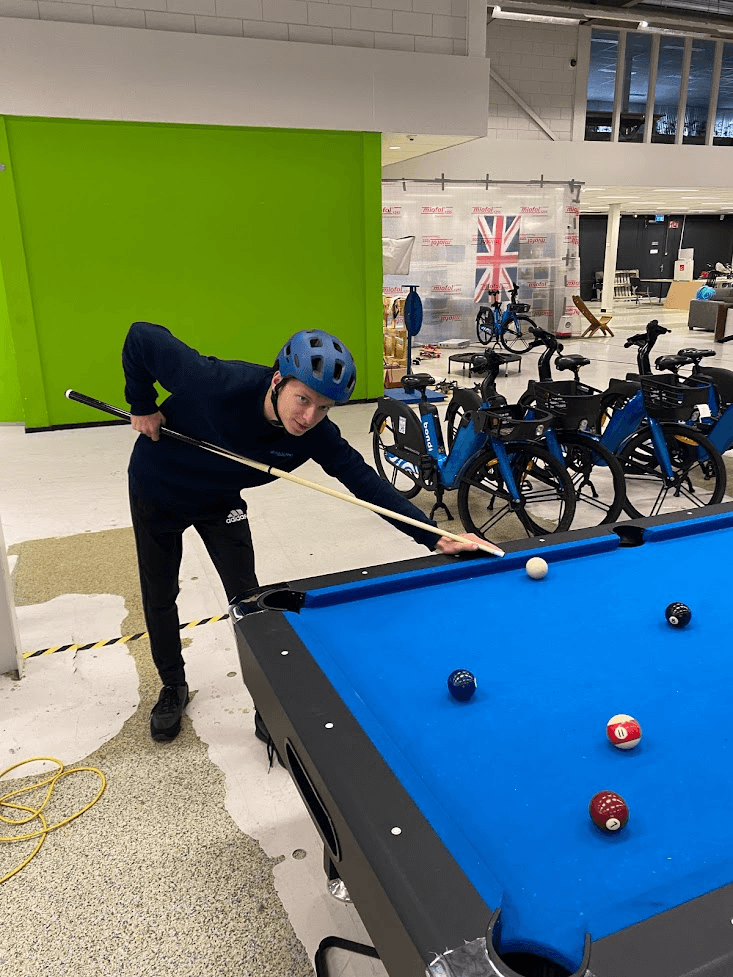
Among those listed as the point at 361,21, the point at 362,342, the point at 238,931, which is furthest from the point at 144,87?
the point at 238,931

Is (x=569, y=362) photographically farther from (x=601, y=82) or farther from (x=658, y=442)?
(x=601, y=82)

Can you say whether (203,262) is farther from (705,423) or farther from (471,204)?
(471,204)

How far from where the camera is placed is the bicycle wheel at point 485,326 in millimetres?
11773

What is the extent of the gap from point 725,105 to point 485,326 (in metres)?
9.32

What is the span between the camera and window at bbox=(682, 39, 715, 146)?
15453mm

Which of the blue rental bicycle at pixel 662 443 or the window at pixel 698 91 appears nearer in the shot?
the blue rental bicycle at pixel 662 443

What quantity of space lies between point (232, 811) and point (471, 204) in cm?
1161

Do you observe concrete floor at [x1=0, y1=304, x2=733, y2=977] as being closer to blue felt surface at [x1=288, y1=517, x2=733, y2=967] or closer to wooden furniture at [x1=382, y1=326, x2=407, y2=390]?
blue felt surface at [x1=288, y1=517, x2=733, y2=967]

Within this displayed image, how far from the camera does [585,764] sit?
4.17ft

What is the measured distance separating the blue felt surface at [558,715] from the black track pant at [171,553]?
0.69 m

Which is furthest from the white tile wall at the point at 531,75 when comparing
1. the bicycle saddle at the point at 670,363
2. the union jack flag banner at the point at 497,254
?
the bicycle saddle at the point at 670,363

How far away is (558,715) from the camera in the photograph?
4.60ft

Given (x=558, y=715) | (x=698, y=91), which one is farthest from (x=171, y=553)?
(x=698, y=91)

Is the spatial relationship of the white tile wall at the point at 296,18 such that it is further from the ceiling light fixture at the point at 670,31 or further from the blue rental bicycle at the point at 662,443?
the ceiling light fixture at the point at 670,31
